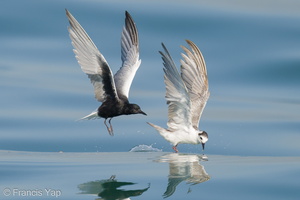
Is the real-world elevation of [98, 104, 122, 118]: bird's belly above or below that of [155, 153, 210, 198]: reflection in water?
above

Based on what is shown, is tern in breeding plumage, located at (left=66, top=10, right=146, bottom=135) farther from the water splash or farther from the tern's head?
the tern's head

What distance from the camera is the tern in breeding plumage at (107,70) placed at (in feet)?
37.6

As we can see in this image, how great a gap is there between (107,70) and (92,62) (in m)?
0.22

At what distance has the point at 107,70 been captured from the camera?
464 inches

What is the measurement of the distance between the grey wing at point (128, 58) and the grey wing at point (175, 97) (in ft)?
2.99

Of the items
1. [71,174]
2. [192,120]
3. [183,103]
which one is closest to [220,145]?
[192,120]

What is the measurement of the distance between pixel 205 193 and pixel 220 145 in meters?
4.33

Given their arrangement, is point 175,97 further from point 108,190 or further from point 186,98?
point 108,190

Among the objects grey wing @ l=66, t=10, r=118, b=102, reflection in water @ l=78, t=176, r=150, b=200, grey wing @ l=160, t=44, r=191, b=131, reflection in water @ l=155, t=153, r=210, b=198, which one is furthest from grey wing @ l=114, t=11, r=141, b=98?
reflection in water @ l=78, t=176, r=150, b=200

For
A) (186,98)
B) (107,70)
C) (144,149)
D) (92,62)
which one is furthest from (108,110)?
(186,98)

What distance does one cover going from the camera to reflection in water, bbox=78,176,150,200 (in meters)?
9.02

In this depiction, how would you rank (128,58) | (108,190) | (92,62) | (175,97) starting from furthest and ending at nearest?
(128,58) < (175,97) < (92,62) < (108,190)

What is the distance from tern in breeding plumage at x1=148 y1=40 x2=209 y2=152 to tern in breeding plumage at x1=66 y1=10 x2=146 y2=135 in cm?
65

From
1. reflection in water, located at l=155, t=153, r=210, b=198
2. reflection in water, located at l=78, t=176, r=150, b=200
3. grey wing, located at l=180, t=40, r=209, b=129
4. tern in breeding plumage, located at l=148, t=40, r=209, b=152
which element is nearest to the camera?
reflection in water, located at l=78, t=176, r=150, b=200
